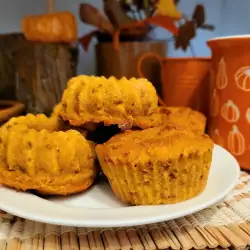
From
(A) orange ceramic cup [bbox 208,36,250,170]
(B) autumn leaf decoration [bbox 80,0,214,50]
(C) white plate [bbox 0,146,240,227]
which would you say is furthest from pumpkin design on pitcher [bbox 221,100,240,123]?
(B) autumn leaf decoration [bbox 80,0,214,50]

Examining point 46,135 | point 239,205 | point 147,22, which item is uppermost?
point 147,22

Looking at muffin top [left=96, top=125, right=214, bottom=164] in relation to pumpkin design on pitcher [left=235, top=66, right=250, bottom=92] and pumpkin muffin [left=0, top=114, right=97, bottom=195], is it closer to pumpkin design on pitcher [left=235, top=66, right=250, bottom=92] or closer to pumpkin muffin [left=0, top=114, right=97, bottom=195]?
pumpkin muffin [left=0, top=114, right=97, bottom=195]

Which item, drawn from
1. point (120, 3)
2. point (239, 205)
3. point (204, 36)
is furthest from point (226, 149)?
point (204, 36)

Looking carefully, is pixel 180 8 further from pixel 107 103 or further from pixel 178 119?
pixel 107 103

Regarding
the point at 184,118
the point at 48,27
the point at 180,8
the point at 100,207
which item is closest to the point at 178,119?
the point at 184,118

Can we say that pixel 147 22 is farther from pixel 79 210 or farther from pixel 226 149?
pixel 79 210

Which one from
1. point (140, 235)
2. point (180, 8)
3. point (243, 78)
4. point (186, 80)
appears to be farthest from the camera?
point (180, 8)

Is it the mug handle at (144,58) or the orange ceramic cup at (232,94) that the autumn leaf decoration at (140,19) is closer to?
the mug handle at (144,58)
